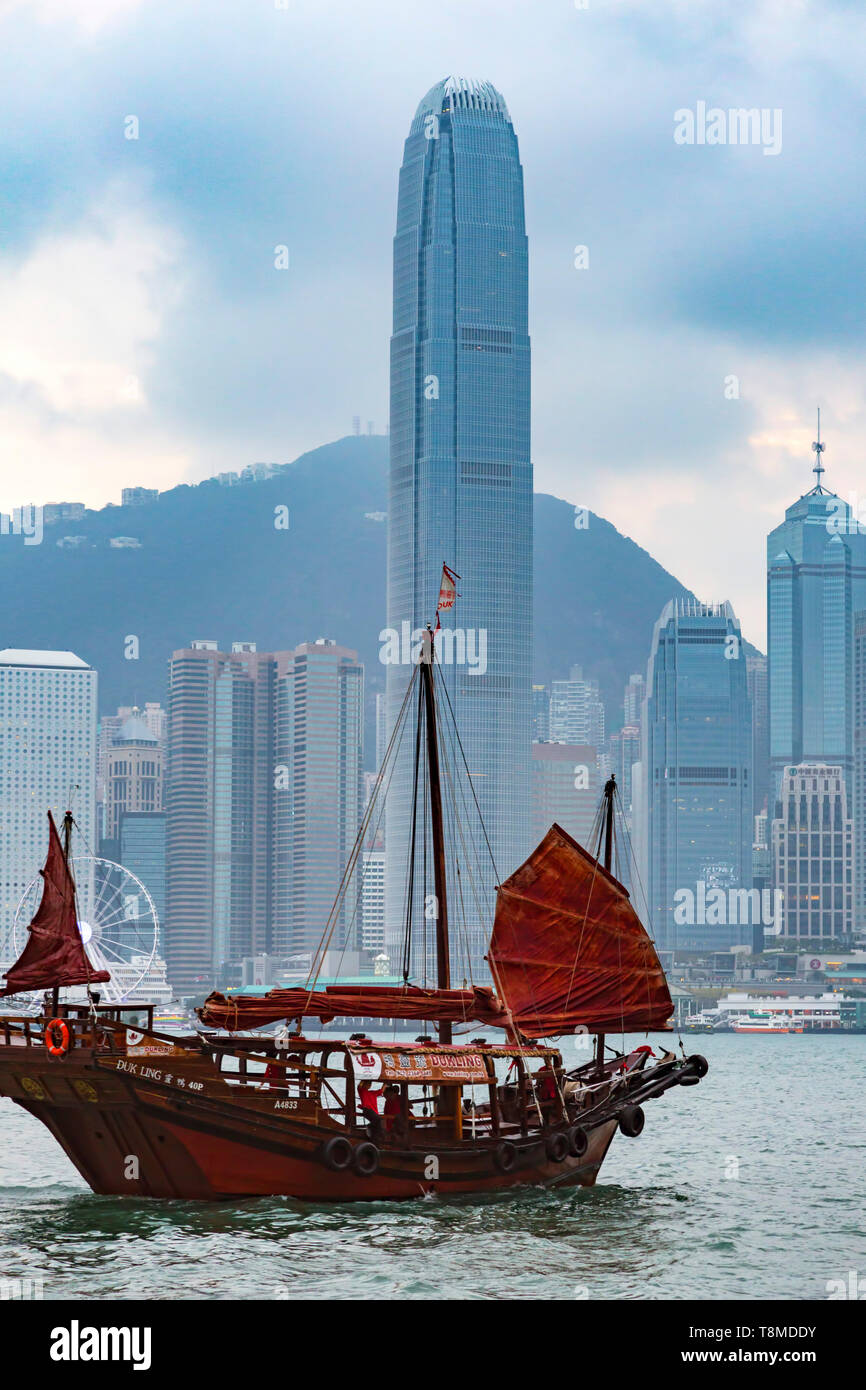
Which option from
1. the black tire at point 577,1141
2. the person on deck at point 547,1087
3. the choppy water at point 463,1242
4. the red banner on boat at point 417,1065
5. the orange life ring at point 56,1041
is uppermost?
the orange life ring at point 56,1041

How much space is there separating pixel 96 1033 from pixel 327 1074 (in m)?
4.51

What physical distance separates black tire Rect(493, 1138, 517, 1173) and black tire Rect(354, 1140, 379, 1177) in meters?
3.14

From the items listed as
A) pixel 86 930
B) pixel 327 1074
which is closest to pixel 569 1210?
pixel 327 1074

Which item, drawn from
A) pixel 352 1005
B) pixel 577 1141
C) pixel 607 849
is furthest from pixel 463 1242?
pixel 607 849

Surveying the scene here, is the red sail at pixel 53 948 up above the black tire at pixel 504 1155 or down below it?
above

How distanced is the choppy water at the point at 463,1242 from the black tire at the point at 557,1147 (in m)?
0.80

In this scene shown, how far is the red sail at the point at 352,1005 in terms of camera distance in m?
40.4

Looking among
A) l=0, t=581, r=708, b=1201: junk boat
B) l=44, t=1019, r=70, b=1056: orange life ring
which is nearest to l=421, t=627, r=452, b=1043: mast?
l=0, t=581, r=708, b=1201: junk boat

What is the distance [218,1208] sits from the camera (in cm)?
3706

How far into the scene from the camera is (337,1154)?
37.2 m

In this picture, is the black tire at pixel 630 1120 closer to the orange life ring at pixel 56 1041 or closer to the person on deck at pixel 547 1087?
the person on deck at pixel 547 1087

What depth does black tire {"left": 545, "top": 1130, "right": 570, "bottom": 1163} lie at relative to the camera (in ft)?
134

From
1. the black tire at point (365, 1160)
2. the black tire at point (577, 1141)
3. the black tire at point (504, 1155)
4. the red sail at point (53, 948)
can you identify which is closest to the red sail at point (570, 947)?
the black tire at point (577, 1141)
